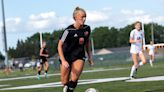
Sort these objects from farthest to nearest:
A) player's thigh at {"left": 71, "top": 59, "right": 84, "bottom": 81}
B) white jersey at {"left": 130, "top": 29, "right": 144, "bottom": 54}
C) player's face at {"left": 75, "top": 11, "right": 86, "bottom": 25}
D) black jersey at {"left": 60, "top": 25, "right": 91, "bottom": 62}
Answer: white jersey at {"left": 130, "top": 29, "right": 144, "bottom": 54}, player's thigh at {"left": 71, "top": 59, "right": 84, "bottom": 81}, black jersey at {"left": 60, "top": 25, "right": 91, "bottom": 62}, player's face at {"left": 75, "top": 11, "right": 86, "bottom": 25}

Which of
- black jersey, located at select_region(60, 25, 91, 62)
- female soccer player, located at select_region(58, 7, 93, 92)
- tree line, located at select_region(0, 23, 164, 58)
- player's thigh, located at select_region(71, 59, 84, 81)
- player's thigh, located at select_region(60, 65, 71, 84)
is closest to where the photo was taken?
female soccer player, located at select_region(58, 7, 93, 92)

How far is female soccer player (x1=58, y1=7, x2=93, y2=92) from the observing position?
9789 mm

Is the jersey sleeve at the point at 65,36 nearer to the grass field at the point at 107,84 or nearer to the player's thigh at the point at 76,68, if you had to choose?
the player's thigh at the point at 76,68

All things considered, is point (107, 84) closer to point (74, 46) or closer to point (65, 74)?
point (65, 74)

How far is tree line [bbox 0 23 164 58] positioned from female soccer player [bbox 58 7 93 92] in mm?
157237

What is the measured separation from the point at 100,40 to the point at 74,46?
17887 cm

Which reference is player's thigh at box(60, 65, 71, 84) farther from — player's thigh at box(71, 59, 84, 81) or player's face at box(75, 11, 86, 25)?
player's face at box(75, 11, 86, 25)

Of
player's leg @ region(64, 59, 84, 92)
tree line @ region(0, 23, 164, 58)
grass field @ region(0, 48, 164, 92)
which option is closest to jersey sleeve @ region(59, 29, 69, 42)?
player's leg @ region(64, 59, 84, 92)

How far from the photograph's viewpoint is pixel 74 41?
998 cm

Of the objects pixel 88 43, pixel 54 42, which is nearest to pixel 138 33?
pixel 88 43

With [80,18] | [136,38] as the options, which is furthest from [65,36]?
[136,38]

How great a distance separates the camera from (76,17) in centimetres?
976

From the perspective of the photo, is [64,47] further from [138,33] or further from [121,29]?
[121,29]

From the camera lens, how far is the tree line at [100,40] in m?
174
